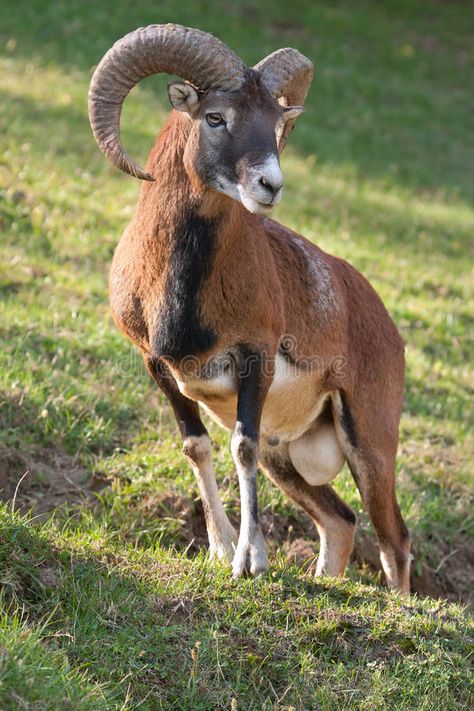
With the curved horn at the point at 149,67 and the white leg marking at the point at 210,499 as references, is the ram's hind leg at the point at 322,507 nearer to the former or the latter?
the white leg marking at the point at 210,499

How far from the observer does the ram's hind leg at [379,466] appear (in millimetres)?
7141

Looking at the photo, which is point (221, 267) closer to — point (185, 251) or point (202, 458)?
point (185, 251)

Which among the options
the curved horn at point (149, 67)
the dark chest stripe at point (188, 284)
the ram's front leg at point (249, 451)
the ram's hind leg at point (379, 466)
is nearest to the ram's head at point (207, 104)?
the curved horn at point (149, 67)

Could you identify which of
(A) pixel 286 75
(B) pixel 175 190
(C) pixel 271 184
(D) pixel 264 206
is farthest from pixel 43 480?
(A) pixel 286 75

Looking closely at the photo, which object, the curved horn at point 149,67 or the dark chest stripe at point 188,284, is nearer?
the curved horn at point 149,67

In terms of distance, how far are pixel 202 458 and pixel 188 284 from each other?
1062 mm

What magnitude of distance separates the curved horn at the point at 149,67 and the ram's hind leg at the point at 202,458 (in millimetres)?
1243

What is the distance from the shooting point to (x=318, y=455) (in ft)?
23.9

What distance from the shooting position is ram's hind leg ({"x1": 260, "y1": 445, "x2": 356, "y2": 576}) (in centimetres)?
726

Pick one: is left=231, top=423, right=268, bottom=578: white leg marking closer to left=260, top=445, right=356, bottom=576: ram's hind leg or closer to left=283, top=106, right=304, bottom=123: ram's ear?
left=260, top=445, right=356, bottom=576: ram's hind leg

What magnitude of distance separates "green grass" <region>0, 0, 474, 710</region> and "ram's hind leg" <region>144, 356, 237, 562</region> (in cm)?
36

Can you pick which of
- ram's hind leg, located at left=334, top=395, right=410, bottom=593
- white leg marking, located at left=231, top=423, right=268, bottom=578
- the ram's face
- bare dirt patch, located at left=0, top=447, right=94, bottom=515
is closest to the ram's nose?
the ram's face

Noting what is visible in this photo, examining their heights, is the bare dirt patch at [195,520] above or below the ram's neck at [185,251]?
below

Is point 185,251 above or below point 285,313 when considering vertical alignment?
above
